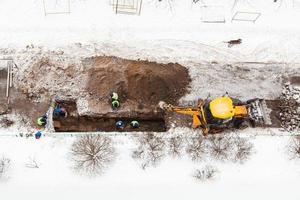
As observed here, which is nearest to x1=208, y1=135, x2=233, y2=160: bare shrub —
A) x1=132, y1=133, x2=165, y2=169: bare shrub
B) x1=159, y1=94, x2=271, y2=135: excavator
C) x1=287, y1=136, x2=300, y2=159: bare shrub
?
x1=159, y1=94, x2=271, y2=135: excavator

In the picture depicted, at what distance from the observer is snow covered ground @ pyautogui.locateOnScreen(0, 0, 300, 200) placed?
14820mm

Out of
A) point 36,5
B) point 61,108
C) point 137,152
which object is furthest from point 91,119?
point 36,5

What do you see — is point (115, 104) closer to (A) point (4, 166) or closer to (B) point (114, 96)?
(B) point (114, 96)

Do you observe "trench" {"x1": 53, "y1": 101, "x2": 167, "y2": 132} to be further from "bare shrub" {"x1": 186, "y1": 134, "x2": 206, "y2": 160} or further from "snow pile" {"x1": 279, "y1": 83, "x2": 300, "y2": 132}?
"snow pile" {"x1": 279, "y1": 83, "x2": 300, "y2": 132}

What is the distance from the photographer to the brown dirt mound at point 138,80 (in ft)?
53.6

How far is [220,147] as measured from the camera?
607 inches

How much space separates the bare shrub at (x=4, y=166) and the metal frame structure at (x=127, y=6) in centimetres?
696

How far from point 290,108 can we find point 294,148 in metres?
1.75

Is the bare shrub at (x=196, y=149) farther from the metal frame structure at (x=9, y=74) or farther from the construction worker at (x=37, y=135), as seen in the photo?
the metal frame structure at (x=9, y=74)

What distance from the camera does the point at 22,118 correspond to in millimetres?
15930

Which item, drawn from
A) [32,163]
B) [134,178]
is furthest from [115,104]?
[32,163]

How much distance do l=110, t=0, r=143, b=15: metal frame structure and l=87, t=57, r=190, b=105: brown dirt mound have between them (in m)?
2.08

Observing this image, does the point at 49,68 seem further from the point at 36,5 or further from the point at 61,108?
the point at 36,5

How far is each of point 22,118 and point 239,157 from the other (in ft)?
25.5
